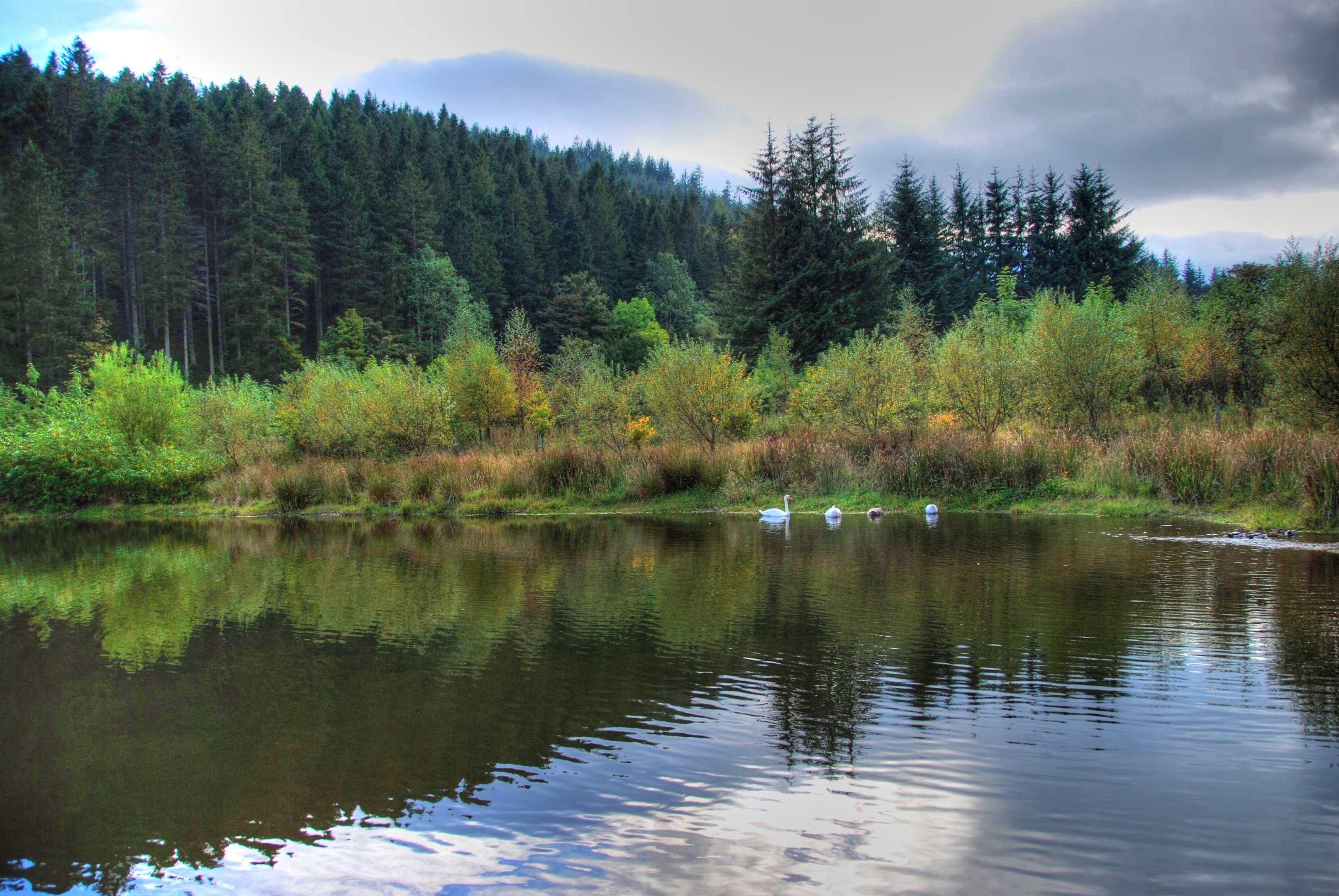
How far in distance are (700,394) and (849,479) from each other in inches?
256

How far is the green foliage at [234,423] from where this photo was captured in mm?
29297

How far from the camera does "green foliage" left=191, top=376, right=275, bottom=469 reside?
1153 inches

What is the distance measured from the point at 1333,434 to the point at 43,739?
1873 centimetres

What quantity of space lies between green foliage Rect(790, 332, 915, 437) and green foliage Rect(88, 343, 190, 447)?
2372 centimetres

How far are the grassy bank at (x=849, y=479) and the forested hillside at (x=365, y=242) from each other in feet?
89.2

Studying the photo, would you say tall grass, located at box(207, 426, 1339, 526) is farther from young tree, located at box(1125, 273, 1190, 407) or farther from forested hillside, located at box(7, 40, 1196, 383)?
forested hillside, located at box(7, 40, 1196, 383)

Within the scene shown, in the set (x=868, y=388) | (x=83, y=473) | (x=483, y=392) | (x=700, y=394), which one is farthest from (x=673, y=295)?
(x=83, y=473)

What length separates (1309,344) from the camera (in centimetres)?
1744

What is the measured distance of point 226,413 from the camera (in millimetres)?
32031

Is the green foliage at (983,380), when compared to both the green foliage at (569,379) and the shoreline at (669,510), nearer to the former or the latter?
the shoreline at (669,510)

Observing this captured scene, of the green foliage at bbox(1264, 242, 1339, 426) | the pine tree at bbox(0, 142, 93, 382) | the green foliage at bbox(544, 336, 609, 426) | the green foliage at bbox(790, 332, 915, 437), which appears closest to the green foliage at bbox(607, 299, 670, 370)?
the green foliage at bbox(544, 336, 609, 426)

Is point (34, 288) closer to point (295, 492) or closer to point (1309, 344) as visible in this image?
point (295, 492)

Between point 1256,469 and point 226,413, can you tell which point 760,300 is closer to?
point 226,413

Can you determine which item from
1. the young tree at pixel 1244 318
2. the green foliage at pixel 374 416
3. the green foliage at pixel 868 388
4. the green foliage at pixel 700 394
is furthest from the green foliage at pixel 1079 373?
the green foliage at pixel 374 416
